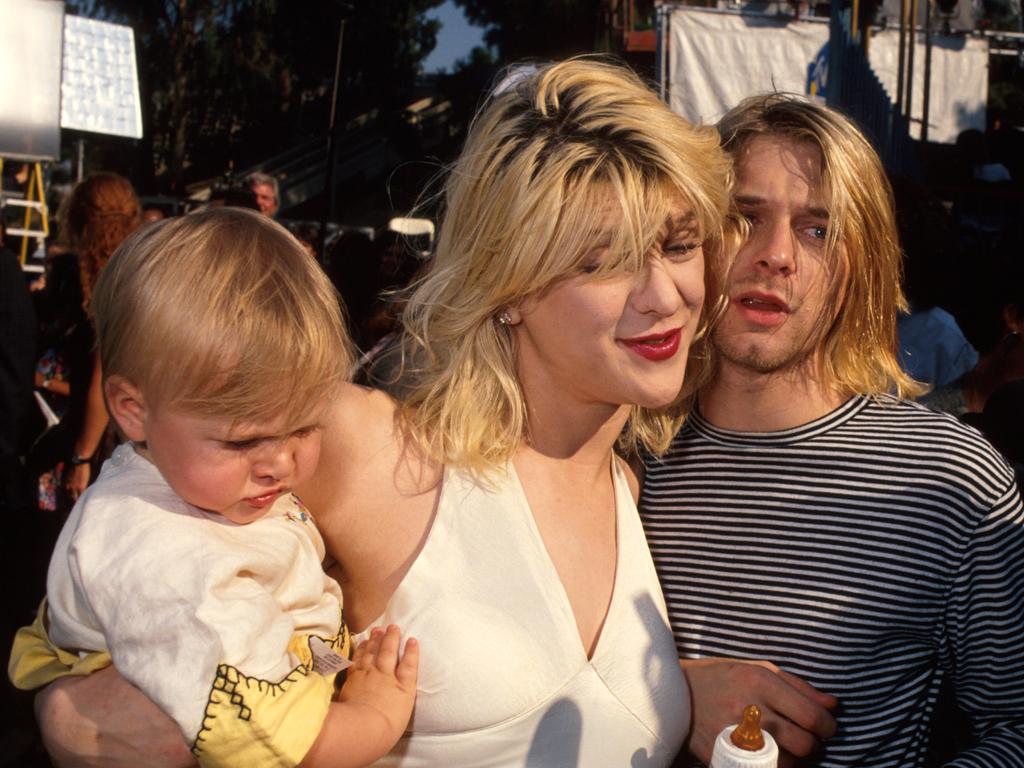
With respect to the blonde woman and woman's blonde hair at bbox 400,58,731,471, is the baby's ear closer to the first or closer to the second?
the blonde woman

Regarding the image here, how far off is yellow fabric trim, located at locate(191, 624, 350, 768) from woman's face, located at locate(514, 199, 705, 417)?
802 mm

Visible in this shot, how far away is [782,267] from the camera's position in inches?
81.7

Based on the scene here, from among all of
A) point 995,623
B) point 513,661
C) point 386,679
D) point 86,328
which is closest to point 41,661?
point 386,679

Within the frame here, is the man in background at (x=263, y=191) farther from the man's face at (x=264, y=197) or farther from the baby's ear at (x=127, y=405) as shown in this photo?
the baby's ear at (x=127, y=405)

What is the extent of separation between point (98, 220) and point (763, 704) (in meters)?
3.91

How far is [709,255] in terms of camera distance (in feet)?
7.00

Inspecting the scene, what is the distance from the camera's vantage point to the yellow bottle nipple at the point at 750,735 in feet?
4.00

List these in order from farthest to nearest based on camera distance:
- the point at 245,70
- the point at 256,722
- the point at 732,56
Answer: the point at 245,70
the point at 732,56
the point at 256,722

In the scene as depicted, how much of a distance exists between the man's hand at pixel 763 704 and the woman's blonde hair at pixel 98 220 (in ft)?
11.8

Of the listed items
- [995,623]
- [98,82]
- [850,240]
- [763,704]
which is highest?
[98,82]

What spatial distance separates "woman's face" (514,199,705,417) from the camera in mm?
1887

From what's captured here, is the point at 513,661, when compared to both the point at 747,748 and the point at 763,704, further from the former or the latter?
the point at 747,748

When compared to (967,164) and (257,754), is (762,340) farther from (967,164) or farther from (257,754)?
(967,164)

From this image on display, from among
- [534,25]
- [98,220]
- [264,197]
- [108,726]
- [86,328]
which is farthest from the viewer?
[534,25]
